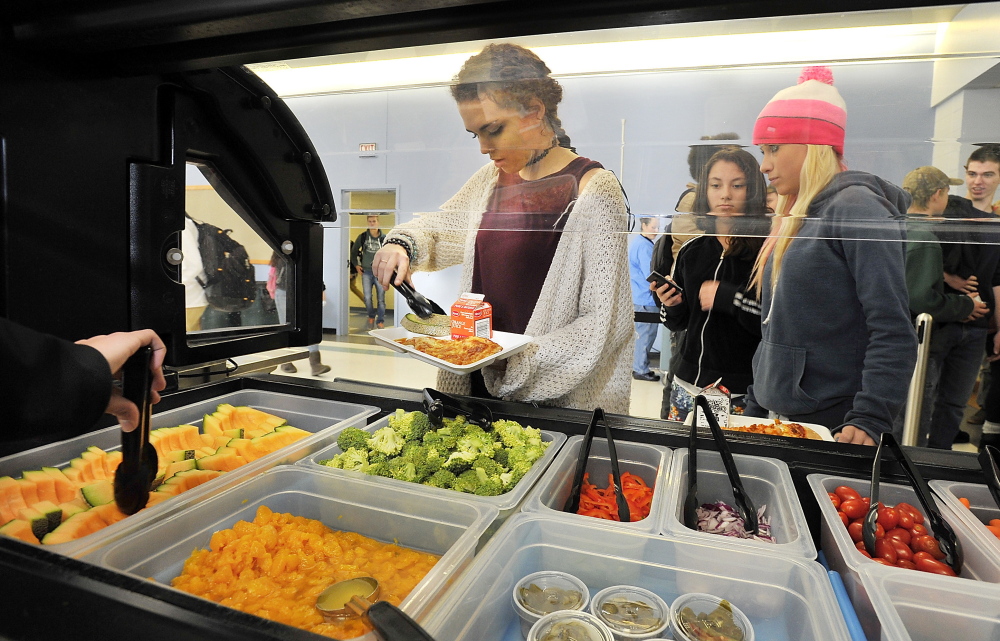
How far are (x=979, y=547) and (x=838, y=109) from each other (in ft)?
2.56

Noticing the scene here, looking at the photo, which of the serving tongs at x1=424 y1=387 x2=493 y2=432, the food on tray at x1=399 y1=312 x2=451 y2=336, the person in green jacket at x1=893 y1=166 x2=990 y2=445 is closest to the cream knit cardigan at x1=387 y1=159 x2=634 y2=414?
the food on tray at x1=399 y1=312 x2=451 y2=336

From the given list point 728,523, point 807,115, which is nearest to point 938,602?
point 728,523

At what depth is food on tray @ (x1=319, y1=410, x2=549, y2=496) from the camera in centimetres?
116

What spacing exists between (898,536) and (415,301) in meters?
1.66

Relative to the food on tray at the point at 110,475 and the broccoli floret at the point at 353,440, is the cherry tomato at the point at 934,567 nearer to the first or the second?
the broccoli floret at the point at 353,440

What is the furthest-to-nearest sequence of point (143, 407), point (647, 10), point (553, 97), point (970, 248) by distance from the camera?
point (970, 248), point (553, 97), point (143, 407), point (647, 10)

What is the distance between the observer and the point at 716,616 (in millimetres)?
842

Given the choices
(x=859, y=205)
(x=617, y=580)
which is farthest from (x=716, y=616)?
(x=859, y=205)

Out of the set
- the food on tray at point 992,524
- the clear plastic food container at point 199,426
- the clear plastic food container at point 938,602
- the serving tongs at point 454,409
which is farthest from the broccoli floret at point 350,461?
the food on tray at point 992,524

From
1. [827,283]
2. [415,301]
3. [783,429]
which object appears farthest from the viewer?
[827,283]

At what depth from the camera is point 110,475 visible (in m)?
1.17

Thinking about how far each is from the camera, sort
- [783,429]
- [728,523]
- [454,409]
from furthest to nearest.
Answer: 1. [783,429]
2. [454,409]
3. [728,523]

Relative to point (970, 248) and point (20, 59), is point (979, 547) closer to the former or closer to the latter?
point (20, 59)

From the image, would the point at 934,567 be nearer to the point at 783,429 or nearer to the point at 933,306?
the point at 783,429
